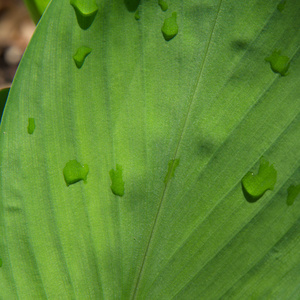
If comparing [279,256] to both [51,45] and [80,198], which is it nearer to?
Answer: [80,198]

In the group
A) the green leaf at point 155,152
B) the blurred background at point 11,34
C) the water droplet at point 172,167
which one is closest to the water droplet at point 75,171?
the green leaf at point 155,152

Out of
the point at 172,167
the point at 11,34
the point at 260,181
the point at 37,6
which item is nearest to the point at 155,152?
the point at 172,167

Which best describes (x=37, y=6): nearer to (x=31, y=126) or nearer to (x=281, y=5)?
(x=31, y=126)

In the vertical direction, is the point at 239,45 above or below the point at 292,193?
above

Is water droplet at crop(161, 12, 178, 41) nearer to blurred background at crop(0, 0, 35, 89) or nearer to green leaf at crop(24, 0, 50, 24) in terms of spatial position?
green leaf at crop(24, 0, 50, 24)

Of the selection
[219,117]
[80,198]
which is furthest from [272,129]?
[80,198]
